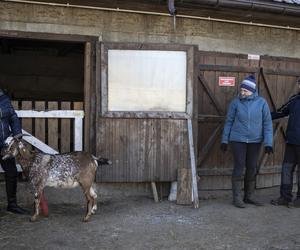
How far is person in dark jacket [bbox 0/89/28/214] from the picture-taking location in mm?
6211

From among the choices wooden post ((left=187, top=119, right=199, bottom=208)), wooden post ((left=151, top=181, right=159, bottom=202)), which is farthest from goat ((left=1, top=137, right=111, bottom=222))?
wooden post ((left=187, top=119, right=199, bottom=208))

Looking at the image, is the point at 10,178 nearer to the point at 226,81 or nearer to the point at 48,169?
the point at 48,169

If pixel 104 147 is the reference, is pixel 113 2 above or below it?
above

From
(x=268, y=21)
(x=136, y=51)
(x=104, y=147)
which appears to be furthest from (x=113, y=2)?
(x=268, y=21)

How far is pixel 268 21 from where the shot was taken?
25.1 feet

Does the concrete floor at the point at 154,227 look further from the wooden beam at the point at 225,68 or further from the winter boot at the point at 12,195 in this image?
the wooden beam at the point at 225,68

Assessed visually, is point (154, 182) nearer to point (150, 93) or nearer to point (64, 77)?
point (150, 93)

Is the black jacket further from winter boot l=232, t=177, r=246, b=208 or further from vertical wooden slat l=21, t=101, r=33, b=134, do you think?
vertical wooden slat l=21, t=101, r=33, b=134

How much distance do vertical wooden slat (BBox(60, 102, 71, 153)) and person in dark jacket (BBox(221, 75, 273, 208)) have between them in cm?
232

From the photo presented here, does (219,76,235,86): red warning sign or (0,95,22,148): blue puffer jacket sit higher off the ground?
(219,76,235,86): red warning sign

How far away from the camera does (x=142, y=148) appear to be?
7.14 metres

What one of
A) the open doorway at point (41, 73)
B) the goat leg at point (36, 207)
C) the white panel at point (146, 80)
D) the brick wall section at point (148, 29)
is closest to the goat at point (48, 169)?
the goat leg at point (36, 207)

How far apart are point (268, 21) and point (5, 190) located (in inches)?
192

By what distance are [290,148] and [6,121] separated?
4.19m
